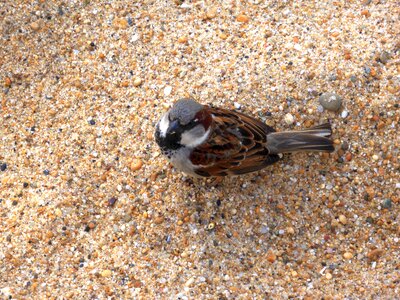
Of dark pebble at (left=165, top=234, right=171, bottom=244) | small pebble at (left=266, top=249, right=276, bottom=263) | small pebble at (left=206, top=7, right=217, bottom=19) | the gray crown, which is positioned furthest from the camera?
small pebble at (left=206, top=7, right=217, bottom=19)

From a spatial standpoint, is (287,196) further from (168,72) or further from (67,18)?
(67,18)

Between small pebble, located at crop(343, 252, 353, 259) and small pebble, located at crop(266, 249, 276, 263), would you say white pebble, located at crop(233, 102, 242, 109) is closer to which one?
small pebble, located at crop(266, 249, 276, 263)

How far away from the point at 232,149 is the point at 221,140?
97 mm

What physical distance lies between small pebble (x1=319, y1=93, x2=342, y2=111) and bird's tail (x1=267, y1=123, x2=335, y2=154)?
27 centimetres

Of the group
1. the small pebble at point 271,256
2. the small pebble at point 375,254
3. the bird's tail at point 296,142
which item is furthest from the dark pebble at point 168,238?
the small pebble at point 375,254

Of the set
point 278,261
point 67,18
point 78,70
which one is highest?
point 67,18

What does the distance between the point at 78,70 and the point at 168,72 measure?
2.42 ft

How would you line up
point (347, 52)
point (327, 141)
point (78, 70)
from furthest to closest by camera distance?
point (78, 70)
point (347, 52)
point (327, 141)

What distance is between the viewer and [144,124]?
157 inches

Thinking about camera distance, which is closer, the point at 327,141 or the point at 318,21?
the point at 327,141

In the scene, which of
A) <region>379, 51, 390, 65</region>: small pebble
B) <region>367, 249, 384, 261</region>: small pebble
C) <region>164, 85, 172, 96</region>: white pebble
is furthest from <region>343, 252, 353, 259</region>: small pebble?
<region>164, 85, 172, 96</region>: white pebble

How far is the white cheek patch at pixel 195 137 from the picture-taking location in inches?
135

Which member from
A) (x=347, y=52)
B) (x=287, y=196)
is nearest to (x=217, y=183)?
(x=287, y=196)

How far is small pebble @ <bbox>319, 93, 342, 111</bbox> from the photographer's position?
3.77 m
